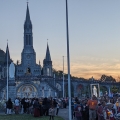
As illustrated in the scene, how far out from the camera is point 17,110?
1474 inches

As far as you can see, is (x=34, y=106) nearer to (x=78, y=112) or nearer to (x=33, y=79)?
(x=78, y=112)

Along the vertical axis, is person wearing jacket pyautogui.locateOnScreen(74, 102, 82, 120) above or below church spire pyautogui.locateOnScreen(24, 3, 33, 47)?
below

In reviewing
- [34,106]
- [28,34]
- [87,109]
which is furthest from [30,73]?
[87,109]

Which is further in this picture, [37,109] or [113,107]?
[37,109]

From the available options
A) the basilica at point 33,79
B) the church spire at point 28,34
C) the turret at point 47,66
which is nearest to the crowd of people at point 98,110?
the basilica at point 33,79

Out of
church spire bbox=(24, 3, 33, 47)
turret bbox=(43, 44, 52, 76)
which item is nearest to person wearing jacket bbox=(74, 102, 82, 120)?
church spire bbox=(24, 3, 33, 47)

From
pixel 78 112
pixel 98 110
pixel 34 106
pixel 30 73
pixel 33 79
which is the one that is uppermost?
pixel 30 73

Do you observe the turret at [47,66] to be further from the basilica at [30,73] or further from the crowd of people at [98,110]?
the crowd of people at [98,110]

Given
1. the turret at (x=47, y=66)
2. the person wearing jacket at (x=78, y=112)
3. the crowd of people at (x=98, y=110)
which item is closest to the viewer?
the crowd of people at (x=98, y=110)

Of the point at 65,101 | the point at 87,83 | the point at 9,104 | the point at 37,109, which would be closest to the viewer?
the point at 37,109

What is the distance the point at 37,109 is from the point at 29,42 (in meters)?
77.9

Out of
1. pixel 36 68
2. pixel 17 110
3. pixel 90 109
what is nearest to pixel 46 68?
pixel 36 68

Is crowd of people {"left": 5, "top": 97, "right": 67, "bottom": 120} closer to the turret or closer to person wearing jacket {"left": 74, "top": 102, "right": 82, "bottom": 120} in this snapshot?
person wearing jacket {"left": 74, "top": 102, "right": 82, "bottom": 120}

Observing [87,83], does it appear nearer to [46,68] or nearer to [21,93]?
[46,68]
